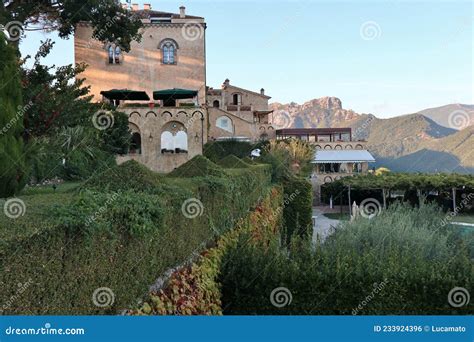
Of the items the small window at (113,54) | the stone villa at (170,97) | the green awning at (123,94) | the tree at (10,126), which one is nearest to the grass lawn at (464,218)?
the stone villa at (170,97)

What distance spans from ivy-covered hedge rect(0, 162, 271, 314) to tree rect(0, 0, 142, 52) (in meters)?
16.4

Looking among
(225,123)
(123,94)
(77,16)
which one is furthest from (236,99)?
(77,16)

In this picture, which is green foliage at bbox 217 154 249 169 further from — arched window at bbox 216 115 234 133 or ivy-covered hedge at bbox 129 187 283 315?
arched window at bbox 216 115 234 133

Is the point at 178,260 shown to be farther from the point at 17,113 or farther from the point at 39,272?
the point at 17,113

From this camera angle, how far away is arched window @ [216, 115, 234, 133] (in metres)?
47.9

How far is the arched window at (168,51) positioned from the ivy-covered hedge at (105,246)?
36.7 metres

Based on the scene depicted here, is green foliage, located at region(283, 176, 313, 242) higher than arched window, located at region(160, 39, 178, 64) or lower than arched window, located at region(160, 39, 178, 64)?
lower

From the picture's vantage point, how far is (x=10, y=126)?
841 cm

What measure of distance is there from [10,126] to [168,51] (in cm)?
3646

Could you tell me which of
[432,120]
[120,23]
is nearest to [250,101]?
[120,23]

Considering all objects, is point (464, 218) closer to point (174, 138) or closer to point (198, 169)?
point (174, 138)

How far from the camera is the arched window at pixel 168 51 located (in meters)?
43.0

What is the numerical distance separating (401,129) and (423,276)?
395 feet

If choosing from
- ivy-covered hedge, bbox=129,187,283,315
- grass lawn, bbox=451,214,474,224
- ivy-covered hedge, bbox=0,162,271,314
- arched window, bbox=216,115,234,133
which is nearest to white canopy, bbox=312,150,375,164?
arched window, bbox=216,115,234,133
